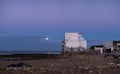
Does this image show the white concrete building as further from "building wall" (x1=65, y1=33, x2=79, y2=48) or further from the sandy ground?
the sandy ground

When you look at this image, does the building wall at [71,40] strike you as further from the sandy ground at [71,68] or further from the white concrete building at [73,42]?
the sandy ground at [71,68]

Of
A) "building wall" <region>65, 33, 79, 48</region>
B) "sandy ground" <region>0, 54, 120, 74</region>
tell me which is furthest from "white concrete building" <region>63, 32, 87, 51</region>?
"sandy ground" <region>0, 54, 120, 74</region>

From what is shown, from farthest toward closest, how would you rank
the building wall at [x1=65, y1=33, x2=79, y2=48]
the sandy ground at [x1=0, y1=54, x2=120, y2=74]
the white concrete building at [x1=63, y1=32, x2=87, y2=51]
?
the white concrete building at [x1=63, y1=32, x2=87, y2=51] < the building wall at [x1=65, y1=33, x2=79, y2=48] < the sandy ground at [x1=0, y1=54, x2=120, y2=74]

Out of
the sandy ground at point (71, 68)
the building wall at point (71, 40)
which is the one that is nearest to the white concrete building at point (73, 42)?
the building wall at point (71, 40)

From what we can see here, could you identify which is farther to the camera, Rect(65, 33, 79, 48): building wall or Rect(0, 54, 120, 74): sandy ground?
Rect(65, 33, 79, 48): building wall

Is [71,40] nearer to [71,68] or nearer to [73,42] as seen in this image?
[73,42]

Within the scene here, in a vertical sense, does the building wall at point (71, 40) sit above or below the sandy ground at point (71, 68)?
above

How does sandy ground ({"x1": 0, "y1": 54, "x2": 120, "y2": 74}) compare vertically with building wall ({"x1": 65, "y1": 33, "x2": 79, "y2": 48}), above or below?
below

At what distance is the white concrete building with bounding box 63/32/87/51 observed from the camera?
77.2 metres

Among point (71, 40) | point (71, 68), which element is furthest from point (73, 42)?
point (71, 68)

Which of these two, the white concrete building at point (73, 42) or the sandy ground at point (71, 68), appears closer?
the sandy ground at point (71, 68)

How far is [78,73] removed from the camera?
103ft

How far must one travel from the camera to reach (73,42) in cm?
7800

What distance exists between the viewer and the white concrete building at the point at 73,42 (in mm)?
77250
